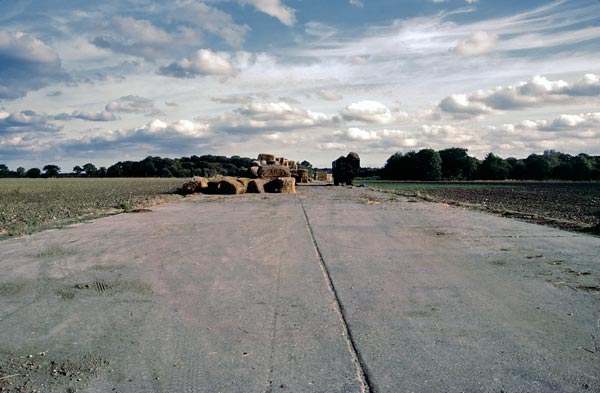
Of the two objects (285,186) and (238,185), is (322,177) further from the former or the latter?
(238,185)

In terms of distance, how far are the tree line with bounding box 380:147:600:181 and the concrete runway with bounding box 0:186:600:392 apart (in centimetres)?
7910

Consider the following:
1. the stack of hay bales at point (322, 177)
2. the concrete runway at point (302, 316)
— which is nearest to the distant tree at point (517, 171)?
the stack of hay bales at point (322, 177)

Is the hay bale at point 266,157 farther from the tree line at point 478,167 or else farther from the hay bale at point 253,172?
the tree line at point 478,167

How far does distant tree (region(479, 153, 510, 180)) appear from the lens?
289 ft

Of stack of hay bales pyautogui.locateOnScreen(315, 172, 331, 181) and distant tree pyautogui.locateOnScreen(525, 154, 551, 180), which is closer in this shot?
stack of hay bales pyautogui.locateOnScreen(315, 172, 331, 181)

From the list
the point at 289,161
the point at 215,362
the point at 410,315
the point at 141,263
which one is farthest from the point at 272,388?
the point at 289,161

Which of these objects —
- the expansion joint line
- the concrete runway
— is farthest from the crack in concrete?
the expansion joint line

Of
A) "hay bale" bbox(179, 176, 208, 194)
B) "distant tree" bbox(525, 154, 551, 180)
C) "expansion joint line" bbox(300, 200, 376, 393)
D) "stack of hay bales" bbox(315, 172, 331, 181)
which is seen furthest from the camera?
"distant tree" bbox(525, 154, 551, 180)

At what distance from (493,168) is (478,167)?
3136 mm

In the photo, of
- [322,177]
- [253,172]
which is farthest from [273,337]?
[322,177]

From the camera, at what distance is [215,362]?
298 cm

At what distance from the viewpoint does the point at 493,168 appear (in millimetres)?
88125

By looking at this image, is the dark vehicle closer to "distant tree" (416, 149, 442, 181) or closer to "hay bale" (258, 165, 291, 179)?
"hay bale" (258, 165, 291, 179)

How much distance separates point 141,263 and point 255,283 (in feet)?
6.21
